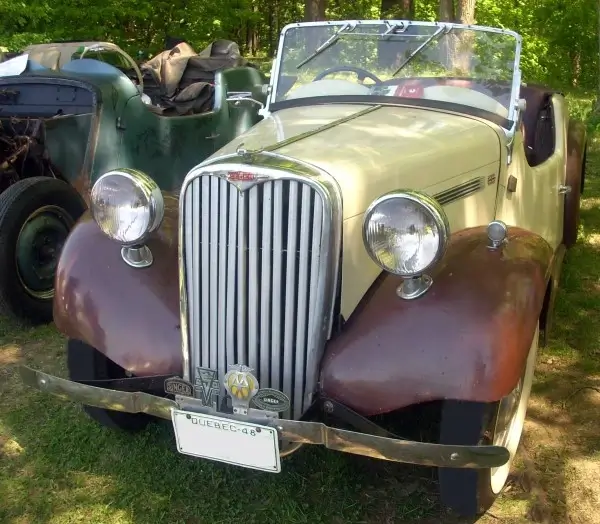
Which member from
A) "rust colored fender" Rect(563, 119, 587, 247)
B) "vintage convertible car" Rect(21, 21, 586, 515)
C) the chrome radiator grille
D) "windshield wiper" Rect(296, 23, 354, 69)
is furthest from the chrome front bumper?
"rust colored fender" Rect(563, 119, 587, 247)

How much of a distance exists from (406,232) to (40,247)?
3008 mm

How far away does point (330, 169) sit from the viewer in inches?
96.7

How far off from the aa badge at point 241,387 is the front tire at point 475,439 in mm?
651

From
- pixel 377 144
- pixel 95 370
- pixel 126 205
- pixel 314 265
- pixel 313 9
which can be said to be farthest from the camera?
pixel 313 9

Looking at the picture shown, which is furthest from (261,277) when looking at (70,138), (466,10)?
(466,10)

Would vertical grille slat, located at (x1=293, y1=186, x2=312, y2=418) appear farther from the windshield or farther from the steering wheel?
the steering wheel

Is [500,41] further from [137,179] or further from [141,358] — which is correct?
[141,358]

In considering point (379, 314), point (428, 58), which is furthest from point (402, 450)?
point (428, 58)

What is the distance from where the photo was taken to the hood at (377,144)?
8.44 ft

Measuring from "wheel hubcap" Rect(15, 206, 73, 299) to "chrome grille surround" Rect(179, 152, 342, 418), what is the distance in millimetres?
2214

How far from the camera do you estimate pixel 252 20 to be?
1568cm

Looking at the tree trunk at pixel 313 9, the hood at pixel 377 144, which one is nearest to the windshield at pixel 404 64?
the hood at pixel 377 144

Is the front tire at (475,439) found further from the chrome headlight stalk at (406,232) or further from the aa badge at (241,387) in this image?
the aa badge at (241,387)

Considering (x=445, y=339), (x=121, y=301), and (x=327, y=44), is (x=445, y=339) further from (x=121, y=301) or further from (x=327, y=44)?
(x=327, y=44)
